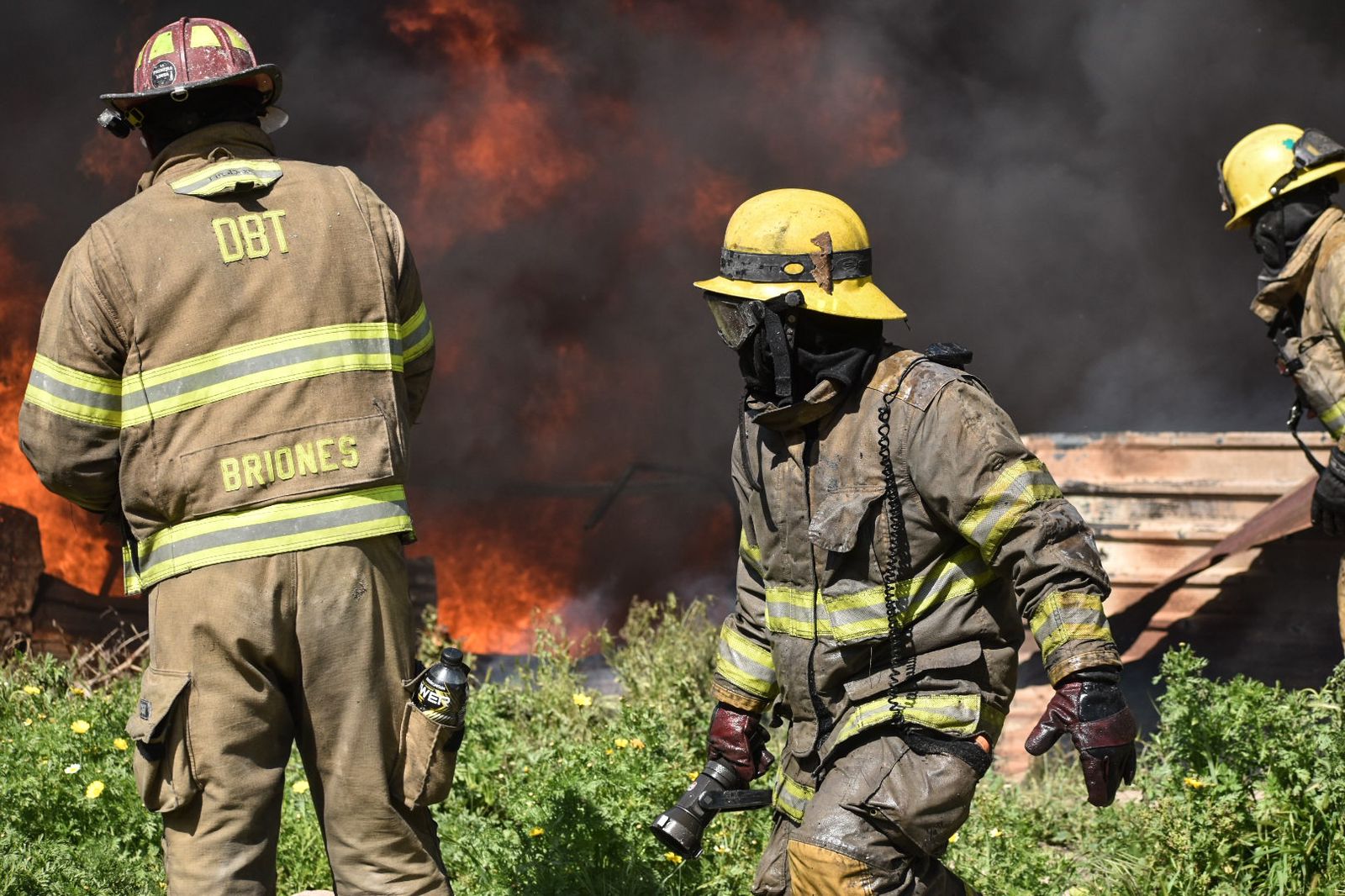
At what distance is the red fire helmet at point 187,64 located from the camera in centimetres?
319

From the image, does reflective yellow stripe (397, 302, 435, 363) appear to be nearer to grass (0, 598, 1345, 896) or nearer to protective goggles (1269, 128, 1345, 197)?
grass (0, 598, 1345, 896)

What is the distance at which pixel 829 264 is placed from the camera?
315cm

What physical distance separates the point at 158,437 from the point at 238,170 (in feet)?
2.08

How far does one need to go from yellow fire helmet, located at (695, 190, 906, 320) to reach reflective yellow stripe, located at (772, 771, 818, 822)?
1.10m

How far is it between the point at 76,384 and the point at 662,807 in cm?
223

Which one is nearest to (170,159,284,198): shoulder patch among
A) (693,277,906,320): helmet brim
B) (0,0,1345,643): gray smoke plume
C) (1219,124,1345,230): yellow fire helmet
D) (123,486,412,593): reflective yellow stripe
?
(123,486,412,593): reflective yellow stripe

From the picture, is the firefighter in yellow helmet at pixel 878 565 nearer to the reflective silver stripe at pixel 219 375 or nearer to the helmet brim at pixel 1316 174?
the reflective silver stripe at pixel 219 375

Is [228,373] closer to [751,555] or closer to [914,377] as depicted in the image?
[751,555]

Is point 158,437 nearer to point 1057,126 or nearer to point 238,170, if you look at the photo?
point 238,170

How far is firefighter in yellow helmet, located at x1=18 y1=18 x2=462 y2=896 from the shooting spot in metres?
3.06

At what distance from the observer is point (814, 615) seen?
318cm

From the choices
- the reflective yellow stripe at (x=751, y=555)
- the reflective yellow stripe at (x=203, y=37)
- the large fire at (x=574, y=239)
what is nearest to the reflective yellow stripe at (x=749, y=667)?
the reflective yellow stripe at (x=751, y=555)

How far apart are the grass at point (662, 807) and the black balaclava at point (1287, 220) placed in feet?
5.76

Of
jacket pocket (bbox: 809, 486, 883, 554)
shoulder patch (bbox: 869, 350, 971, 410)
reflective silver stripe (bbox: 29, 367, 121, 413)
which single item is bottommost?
reflective silver stripe (bbox: 29, 367, 121, 413)
